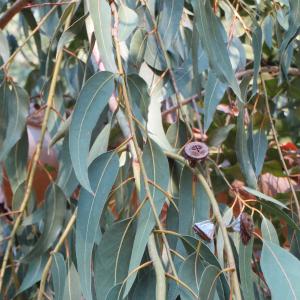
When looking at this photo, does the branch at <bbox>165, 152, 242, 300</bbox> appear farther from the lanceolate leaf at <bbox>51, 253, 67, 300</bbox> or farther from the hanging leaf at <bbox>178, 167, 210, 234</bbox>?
the lanceolate leaf at <bbox>51, 253, 67, 300</bbox>

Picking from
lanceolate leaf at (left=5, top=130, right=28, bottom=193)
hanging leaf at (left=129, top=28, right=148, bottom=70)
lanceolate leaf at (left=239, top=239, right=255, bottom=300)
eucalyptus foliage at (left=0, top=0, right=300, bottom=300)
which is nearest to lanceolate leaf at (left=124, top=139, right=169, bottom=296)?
eucalyptus foliage at (left=0, top=0, right=300, bottom=300)

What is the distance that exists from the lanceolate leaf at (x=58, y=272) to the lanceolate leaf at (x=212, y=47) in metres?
0.33

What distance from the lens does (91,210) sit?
3.01ft

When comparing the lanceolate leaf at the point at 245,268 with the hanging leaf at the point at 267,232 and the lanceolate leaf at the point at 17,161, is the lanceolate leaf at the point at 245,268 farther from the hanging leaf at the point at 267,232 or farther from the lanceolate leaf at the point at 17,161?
the lanceolate leaf at the point at 17,161

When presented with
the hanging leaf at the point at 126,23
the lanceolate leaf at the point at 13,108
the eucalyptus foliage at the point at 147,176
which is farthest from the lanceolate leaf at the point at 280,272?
the lanceolate leaf at the point at 13,108

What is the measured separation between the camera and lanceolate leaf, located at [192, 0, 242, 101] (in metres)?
0.94

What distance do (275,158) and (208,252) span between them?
28.4 inches

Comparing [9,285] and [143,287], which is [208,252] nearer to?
[143,287]

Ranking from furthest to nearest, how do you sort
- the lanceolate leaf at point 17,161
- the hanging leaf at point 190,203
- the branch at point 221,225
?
the lanceolate leaf at point 17,161, the hanging leaf at point 190,203, the branch at point 221,225

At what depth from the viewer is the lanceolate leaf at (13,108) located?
1184 millimetres

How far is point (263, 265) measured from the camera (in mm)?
838

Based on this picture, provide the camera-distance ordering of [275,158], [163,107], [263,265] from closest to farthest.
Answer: [263,265] < [275,158] < [163,107]

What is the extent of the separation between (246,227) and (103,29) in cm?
31

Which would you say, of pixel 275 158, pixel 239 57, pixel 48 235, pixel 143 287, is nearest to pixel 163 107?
pixel 275 158
